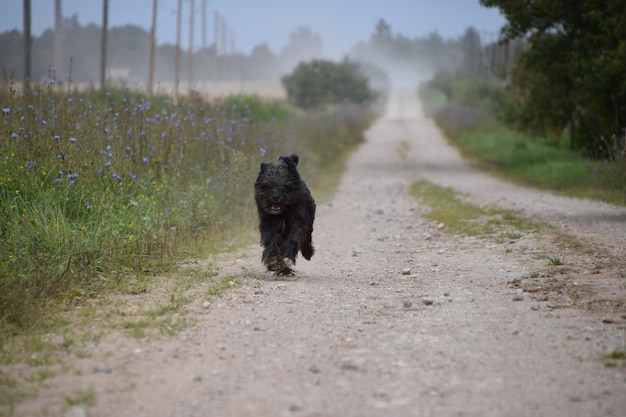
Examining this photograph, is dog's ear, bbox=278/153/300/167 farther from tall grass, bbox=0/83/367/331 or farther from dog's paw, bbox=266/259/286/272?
tall grass, bbox=0/83/367/331

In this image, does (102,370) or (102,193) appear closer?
(102,370)

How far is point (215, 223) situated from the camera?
12031 millimetres

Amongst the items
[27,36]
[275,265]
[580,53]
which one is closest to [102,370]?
[275,265]

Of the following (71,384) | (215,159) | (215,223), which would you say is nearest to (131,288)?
(71,384)

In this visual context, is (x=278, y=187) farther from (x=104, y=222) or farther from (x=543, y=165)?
(x=543, y=165)

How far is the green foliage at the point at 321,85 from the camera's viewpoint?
58188 millimetres

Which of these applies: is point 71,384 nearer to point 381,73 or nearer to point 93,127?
point 93,127

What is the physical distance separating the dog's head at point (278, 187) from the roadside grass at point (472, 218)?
4.07 metres

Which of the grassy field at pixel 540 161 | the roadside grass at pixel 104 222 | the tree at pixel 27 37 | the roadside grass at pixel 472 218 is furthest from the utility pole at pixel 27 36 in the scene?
the grassy field at pixel 540 161

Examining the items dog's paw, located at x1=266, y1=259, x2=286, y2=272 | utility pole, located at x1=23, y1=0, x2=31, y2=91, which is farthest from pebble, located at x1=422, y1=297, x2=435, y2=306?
utility pole, located at x1=23, y1=0, x2=31, y2=91

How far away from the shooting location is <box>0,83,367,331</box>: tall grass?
7919mm

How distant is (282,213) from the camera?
8750mm

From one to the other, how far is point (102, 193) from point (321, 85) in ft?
165

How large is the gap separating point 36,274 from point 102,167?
10.8 feet
